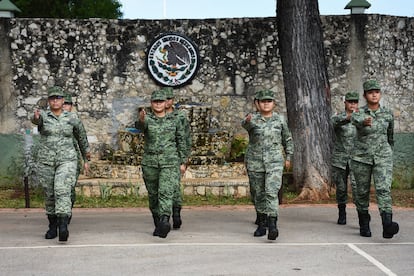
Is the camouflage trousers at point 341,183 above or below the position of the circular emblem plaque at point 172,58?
below

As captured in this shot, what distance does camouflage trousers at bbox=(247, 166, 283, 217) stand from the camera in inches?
310

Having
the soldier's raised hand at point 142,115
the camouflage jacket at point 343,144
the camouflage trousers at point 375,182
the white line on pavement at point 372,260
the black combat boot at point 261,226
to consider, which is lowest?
the white line on pavement at point 372,260

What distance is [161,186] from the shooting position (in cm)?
814

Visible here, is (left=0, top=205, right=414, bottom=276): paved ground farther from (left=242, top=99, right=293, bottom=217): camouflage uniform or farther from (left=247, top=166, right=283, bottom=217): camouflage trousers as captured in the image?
(left=242, top=99, right=293, bottom=217): camouflage uniform

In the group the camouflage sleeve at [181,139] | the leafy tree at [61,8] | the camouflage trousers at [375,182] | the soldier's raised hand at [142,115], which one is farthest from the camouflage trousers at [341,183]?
the leafy tree at [61,8]

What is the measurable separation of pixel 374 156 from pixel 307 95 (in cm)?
400

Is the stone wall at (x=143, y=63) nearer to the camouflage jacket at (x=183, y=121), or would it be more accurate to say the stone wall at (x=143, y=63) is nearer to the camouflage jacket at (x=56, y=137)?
the camouflage jacket at (x=183, y=121)

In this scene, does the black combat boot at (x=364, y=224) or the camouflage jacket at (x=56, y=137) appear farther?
the black combat boot at (x=364, y=224)

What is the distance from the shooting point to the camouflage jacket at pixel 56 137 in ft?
25.8

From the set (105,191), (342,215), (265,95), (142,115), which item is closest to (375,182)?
(342,215)

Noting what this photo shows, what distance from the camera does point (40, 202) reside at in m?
11.8

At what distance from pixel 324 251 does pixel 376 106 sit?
1.92m

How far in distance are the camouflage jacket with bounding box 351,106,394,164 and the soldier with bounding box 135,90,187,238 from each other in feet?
6.80

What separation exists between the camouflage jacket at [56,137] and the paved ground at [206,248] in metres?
0.95
